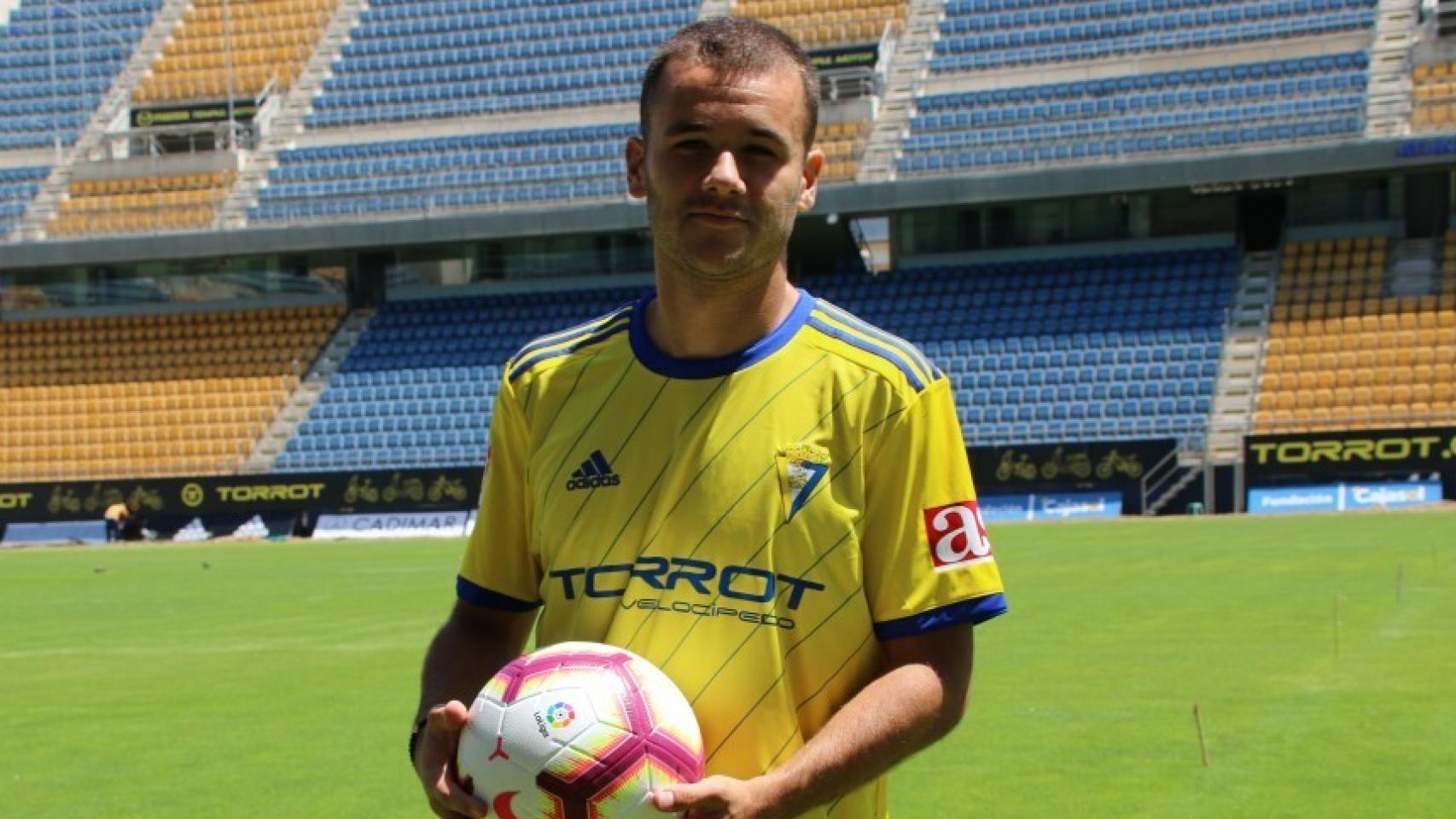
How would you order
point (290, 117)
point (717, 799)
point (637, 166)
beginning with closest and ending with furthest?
point (717, 799) < point (637, 166) < point (290, 117)

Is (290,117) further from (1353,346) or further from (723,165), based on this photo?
(723,165)

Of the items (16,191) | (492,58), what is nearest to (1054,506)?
(492,58)

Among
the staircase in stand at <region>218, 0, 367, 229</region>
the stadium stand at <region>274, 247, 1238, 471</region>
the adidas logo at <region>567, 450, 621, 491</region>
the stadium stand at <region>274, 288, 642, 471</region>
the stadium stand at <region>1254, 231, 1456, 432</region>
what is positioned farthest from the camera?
the staircase in stand at <region>218, 0, 367, 229</region>

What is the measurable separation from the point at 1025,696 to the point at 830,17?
116 feet

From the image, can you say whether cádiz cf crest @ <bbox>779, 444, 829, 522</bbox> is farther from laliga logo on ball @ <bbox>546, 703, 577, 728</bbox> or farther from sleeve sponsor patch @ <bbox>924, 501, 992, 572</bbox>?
laliga logo on ball @ <bbox>546, 703, 577, 728</bbox>

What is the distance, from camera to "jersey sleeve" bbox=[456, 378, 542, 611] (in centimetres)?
321

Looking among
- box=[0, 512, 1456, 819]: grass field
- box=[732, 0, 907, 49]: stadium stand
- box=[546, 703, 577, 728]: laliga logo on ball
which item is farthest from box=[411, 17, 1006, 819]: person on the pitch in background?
box=[732, 0, 907, 49]: stadium stand

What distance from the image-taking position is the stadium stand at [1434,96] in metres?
35.1

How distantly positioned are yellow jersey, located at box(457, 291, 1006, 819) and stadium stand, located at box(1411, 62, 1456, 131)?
35.0 metres

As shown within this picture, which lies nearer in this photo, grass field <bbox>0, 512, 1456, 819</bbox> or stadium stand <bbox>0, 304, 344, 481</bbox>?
grass field <bbox>0, 512, 1456, 819</bbox>

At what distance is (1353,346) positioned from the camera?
115 ft

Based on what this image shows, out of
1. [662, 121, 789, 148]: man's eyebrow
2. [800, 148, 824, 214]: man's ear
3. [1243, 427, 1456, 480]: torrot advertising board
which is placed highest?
[662, 121, 789, 148]: man's eyebrow

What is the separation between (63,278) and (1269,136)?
29.0 metres

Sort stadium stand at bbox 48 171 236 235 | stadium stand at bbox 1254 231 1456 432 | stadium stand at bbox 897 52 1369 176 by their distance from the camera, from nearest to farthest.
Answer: stadium stand at bbox 1254 231 1456 432
stadium stand at bbox 897 52 1369 176
stadium stand at bbox 48 171 236 235
